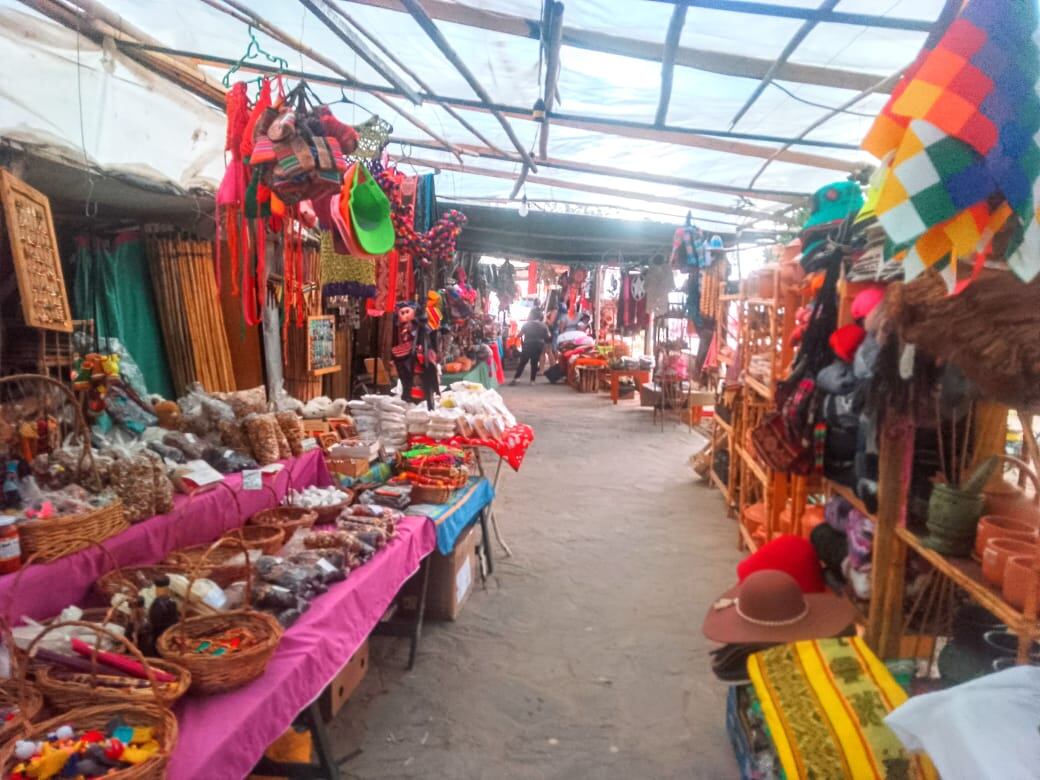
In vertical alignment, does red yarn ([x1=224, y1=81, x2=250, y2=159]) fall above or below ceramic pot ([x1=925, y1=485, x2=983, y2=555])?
above

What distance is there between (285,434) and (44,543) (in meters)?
1.41

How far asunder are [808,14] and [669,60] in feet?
2.30

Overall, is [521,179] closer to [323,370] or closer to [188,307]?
[323,370]

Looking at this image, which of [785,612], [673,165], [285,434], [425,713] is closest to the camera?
[785,612]

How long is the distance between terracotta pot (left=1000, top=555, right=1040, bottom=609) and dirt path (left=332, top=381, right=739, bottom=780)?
1.21m

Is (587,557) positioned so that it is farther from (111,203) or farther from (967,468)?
(111,203)

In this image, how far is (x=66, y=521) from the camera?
190cm

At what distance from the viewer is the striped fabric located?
163cm

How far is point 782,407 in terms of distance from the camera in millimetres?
2969

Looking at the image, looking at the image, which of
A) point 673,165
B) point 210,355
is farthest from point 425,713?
point 673,165

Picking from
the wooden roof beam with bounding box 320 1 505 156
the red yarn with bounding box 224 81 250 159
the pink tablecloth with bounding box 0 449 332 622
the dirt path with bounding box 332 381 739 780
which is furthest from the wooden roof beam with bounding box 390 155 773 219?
the pink tablecloth with bounding box 0 449 332 622

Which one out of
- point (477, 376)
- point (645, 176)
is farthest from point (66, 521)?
point (477, 376)

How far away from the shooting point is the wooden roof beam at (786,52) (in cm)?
246

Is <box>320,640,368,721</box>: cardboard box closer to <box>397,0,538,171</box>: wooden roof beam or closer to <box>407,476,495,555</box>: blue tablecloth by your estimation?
<box>407,476,495,555</box>: blue tablecloth
